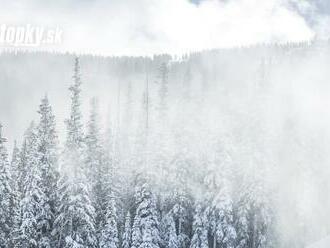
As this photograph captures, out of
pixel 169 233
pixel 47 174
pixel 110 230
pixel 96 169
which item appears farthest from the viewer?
pixel 169 233

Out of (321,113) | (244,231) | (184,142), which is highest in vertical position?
(321,113)

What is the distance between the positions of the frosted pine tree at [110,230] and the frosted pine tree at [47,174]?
34.5ft

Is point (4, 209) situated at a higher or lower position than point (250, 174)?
lower

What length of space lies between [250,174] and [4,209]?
32362 millimetres

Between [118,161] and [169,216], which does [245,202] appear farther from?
[118,161]

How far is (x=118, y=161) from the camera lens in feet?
231

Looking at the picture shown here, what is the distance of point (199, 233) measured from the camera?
6688cm

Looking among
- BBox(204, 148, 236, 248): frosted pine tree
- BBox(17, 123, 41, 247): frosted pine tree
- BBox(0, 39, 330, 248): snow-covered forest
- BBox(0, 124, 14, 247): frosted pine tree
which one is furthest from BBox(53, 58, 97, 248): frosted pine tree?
BBox(204, 148, 236, 248): frosted pine tree

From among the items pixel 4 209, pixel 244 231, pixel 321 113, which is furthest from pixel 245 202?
pixel 321 113

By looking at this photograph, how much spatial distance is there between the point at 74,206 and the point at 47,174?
12.1ft

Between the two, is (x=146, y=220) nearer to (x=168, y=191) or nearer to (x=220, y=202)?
(x=168, y=191)

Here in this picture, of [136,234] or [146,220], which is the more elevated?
[146,220]

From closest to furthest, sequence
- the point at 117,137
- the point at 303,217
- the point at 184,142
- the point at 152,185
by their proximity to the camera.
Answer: the point at 152,185
the point at 184,142
the point at 303,217
the point at 117,137

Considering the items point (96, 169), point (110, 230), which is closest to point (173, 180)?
point (110, 230)
